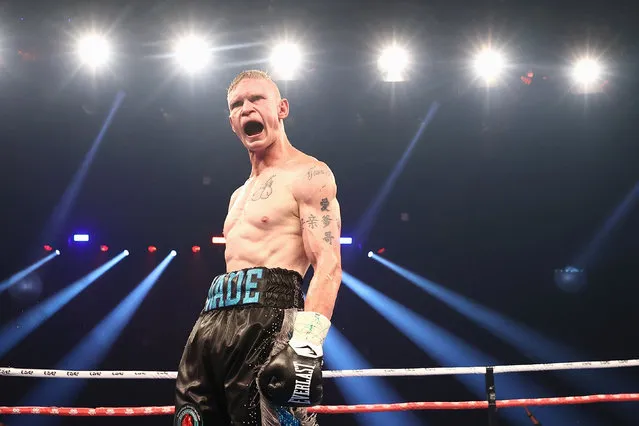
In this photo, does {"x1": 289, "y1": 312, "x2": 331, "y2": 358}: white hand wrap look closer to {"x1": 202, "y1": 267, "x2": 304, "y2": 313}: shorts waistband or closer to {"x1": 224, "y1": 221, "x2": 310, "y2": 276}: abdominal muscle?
{"x1": 202, "y1": 267, "x2": 304, "y2": 313}: shorts waistband

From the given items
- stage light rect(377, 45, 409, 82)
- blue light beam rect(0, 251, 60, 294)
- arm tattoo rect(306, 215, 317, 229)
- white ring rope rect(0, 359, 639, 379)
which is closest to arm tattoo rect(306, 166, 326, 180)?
arm tattoo rect(306, 215, 317, 229)

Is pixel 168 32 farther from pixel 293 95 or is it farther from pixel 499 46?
pixel 499 46

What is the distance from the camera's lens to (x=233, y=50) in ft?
25.8

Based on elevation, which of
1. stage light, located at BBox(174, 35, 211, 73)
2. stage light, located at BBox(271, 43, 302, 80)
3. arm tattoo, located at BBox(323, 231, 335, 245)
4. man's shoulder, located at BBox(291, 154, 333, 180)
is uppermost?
stage light, located at BBox(271, 43, 302, 80)

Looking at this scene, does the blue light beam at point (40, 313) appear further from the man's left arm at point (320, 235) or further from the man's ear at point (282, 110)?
the man's left arm at point (320, 235)

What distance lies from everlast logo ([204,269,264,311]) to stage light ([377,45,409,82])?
21.2 feet

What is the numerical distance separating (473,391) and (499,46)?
5.20 meters

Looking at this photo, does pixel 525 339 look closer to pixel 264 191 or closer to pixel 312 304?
pixel 264 191

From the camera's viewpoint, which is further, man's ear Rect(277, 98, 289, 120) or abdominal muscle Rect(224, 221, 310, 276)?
man's ear Rect(277, 98, 289, 120)

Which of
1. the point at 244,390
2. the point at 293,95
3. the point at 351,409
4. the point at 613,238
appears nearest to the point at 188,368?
the point at 244,390

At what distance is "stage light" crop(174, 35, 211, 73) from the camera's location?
298 inches

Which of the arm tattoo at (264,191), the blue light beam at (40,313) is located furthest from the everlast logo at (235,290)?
the blue light beam at (40,313)

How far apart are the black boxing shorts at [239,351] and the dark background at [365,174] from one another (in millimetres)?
5879

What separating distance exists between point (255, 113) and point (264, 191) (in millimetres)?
317
